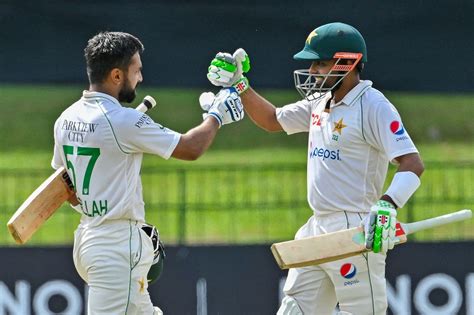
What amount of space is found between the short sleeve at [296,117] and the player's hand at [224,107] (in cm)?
45

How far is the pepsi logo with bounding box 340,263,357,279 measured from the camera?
18.0ft

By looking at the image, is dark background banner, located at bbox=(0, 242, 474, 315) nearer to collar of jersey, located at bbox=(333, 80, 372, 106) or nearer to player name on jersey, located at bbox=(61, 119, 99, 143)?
A: collar of jersey, located at bbox=(333, 80, 372, 106)

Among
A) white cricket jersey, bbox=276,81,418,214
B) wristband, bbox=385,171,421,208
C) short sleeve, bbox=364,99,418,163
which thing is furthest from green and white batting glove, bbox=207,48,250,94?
wristband, bbox=385,171,421,208

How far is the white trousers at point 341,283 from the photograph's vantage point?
5488 millimetres

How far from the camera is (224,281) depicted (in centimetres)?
752

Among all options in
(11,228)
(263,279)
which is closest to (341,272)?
(11,228)

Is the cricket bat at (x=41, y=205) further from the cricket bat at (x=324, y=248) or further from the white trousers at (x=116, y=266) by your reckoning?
the cricket bat at (x=324, y=248)

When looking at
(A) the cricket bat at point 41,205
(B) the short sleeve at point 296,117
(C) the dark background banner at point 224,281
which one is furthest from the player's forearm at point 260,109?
(C) the dark background banner at point 224,281

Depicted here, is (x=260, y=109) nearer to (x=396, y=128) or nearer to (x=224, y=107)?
(x=224, y=107)

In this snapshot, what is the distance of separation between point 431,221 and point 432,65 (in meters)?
3.12

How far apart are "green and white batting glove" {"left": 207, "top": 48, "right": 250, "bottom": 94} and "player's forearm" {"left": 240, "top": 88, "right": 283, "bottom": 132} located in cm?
18

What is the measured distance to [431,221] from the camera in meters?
5.34

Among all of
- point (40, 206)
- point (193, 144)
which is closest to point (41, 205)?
point (40, 206)

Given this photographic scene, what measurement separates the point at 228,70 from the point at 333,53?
1.50 feet
